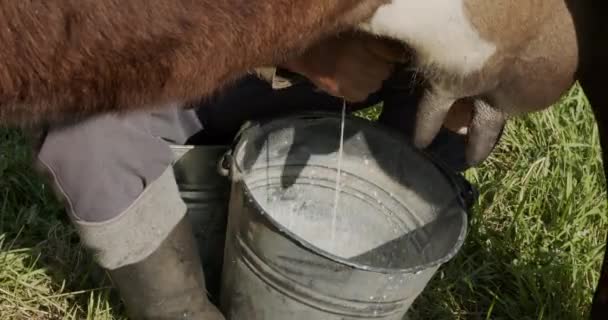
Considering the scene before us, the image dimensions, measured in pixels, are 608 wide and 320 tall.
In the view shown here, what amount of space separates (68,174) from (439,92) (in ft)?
1.84

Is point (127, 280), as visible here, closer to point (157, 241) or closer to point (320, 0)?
point (157, 241)

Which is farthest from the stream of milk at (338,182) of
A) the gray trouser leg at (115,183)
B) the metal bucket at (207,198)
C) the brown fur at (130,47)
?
the brown fur at (130,47)

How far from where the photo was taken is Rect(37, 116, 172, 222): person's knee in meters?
1.45

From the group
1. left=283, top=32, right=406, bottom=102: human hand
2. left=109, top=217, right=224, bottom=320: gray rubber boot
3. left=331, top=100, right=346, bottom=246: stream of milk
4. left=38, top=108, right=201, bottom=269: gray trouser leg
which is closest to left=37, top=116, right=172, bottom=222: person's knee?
left=38, top=108, right=201, bottom=269: gray trouser leg

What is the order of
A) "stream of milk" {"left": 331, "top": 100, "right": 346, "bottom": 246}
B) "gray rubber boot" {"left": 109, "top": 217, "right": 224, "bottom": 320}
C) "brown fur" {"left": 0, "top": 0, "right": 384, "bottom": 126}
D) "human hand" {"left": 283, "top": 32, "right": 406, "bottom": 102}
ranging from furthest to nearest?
1. "stream of milk" {"left": 331, "top": 100, "right": 346, "bottom": 246}
2. "gray rubber boot" {"left": 109, "top": 217, "right": 224, "bottom": 320}
3. "human hand" {"left": 283, "top": 32, "right": 406, "bottom": 102}
4. "brown fur" {"left": 0, "top": 0, "right": 384, "bottom": 126}

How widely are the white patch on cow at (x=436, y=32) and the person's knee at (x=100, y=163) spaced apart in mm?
472

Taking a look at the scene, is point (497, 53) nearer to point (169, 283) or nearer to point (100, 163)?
point (100, 163)

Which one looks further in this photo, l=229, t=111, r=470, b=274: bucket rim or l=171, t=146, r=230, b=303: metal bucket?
l=171, t=146, r=230, b=303: metal bucket

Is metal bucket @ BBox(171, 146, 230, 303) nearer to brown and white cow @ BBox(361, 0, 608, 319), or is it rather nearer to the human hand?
the human hand

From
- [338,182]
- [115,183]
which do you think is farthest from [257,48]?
[338,182]

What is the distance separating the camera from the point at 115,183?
152 centimetres

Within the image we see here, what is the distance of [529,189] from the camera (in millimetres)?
2176

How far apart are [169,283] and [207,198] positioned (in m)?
0.24

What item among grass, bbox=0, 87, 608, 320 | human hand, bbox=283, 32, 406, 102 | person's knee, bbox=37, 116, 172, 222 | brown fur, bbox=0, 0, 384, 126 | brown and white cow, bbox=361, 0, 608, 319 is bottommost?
grass, bbox=0, 87, 608, 320
